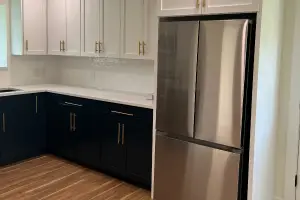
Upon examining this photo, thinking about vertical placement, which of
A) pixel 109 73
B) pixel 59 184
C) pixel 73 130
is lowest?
pixel 59 184

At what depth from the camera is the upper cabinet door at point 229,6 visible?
104 inches

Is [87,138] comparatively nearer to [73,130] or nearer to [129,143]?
[73,130]

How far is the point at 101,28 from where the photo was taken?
4.36 metres

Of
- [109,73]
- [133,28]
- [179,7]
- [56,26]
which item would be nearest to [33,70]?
[56,26]

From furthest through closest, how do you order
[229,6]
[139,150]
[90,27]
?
1. [90,27]
2. [139,150]
3. [229,6]

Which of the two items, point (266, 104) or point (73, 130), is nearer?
point (266, 104)

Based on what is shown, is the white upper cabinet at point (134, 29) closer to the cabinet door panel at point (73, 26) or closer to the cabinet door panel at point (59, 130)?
the cabinet door panel at point (73, 26)

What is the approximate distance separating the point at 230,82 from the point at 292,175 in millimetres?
1188

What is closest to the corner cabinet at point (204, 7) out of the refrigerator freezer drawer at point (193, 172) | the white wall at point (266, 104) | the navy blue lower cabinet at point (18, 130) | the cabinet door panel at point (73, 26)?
the white wall at point (266, 104)

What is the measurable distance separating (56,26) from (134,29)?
4.62 ft

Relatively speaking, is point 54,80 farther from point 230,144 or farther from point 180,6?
point 230,144

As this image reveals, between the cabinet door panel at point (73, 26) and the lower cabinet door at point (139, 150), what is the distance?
1.51m

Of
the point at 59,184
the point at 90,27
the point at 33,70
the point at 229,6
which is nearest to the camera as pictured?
the point at 229,6

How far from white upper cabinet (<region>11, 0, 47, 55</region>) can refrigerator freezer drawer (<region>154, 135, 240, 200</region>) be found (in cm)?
251
